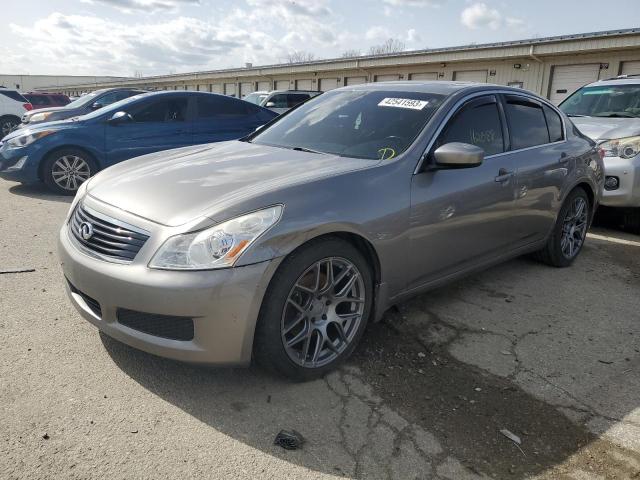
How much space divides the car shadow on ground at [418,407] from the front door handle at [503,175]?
1.12 m

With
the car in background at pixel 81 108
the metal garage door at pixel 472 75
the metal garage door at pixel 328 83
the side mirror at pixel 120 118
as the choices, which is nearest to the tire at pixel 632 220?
the side mirror at pixel 120 118

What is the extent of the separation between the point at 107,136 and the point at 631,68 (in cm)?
1597

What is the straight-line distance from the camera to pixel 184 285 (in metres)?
2.43

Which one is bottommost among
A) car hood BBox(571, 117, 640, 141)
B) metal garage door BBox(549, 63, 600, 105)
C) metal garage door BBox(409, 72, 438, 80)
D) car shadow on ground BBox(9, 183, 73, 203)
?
car shadow on ground BBox(9, 183, 73, 203)

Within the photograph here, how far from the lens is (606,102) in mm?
7453

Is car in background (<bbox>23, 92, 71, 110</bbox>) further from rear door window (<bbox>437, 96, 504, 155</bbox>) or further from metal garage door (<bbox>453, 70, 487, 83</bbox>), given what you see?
rear door window (<bbox>437, 96, 504, 155</bbox>)

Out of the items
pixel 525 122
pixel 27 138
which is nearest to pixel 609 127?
pixel 525 122

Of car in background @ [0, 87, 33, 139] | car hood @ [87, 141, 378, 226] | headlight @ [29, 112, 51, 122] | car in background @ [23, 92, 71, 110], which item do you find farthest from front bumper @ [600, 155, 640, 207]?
car in background @ [23, 92, 71, 110]

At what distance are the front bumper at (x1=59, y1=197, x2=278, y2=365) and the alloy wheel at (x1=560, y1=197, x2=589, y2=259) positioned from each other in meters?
3.56

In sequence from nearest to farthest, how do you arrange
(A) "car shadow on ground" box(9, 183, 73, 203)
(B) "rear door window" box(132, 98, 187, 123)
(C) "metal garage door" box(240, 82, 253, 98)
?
(A) "car shadow on ground" box(9, 183, 73, 203)
(B) "rear door window" box(132, 98, 187, 123)
(C) "metal garage door" box(240, 82, 253, 98)

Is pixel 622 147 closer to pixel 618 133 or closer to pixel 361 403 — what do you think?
pixel 618 133

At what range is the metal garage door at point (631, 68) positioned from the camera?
16250mm

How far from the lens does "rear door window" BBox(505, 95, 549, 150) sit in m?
4.24

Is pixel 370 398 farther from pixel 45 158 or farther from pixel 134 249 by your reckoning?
pixel 45 158
